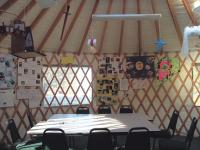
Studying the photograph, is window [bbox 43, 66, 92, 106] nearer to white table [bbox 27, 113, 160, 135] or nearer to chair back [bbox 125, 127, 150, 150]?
white table [bbox 27, 113, 160, 135]

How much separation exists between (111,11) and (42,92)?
6.92 ft

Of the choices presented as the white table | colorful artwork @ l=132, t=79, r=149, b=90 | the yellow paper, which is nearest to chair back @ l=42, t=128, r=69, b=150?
the white table

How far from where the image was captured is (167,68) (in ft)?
20.0

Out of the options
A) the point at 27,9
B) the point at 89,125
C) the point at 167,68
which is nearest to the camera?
the point at 89,125

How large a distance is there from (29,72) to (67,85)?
851mm

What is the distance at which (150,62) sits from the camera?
20.6ft

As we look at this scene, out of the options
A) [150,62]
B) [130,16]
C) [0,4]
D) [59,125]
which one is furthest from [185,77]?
[0,4]

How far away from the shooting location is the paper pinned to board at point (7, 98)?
5.06m

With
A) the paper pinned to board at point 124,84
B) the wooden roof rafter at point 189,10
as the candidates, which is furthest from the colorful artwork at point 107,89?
the wooden roof rafter at point 189,10

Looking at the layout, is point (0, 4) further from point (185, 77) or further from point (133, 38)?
point (185, 77)

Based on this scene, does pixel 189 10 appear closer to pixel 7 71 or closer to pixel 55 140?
pixel 55 140

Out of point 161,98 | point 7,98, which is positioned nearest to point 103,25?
point 161,98

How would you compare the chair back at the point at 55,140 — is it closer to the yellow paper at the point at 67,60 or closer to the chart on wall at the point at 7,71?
the chart on wall at the point at 7,71

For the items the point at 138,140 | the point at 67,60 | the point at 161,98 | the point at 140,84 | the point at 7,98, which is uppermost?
the point at 67,60
